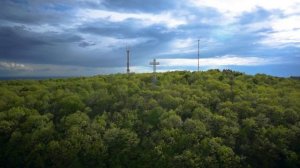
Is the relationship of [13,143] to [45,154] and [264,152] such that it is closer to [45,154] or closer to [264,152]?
[45,154]

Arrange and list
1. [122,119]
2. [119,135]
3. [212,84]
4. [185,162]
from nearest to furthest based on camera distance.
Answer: [185,162]
[119,135]
[122,119]
[212,84]

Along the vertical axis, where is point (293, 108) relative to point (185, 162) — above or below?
above

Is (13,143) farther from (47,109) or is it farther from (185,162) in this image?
(185,162)

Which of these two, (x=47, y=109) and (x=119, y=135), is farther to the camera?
(x=47, y=109)

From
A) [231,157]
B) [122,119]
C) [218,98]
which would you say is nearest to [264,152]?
[231,157]

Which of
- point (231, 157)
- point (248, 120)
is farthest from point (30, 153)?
point (248, 120)

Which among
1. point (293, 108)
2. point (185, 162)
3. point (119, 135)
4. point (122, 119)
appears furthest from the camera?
point (293, 108)
